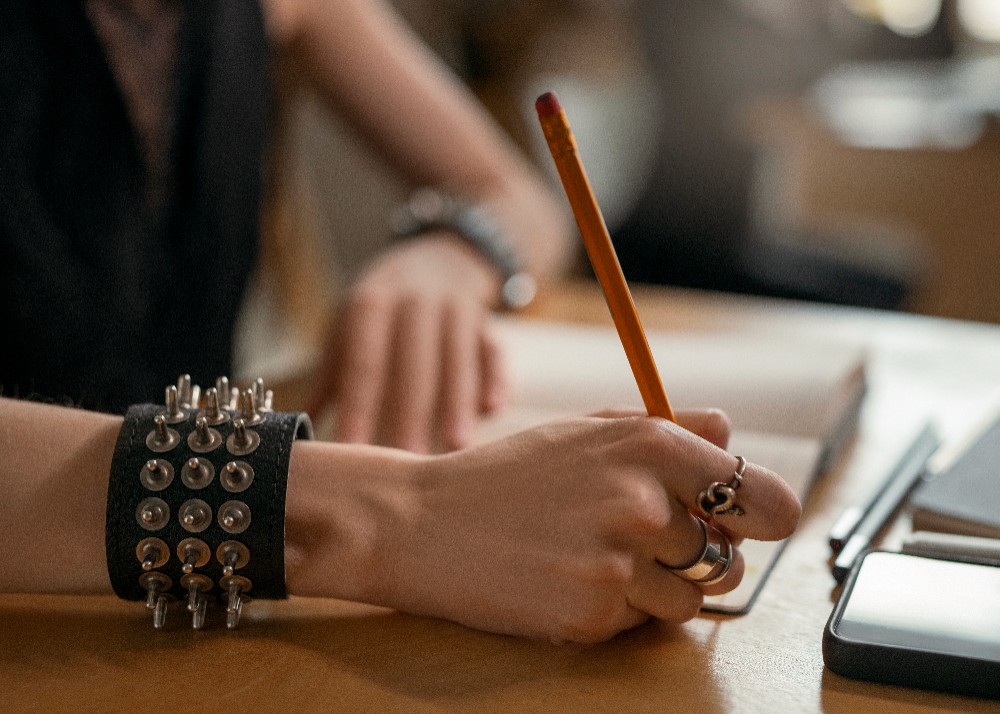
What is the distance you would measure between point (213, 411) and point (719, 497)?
218 millimetres

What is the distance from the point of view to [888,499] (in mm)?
559

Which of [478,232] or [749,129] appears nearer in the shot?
[478,232]

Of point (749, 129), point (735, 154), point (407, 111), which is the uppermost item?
point (749, 129)

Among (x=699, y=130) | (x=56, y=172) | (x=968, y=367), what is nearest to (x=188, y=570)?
(x=56, y=172)

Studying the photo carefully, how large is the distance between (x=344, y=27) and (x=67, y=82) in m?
0.38

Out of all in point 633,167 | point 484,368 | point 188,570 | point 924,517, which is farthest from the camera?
point 633,167

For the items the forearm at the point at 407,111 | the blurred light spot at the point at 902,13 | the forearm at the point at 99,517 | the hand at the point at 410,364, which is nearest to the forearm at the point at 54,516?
the forearm at the point at 99,517

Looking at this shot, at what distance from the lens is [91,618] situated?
441mm

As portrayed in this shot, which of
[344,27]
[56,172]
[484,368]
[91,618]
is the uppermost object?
[344,27]

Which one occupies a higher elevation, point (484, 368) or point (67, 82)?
point (67, 82)

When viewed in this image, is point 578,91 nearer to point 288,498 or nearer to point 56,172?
point 56,172

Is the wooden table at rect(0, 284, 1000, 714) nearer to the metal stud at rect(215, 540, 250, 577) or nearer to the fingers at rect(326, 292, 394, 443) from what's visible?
the metal stud at rect(215, 540, 250, 577)

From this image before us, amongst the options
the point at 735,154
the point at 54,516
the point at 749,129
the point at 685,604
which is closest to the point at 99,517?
the point at 54,516

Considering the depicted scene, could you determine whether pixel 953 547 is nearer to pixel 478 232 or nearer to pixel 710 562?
pixel 710 562
